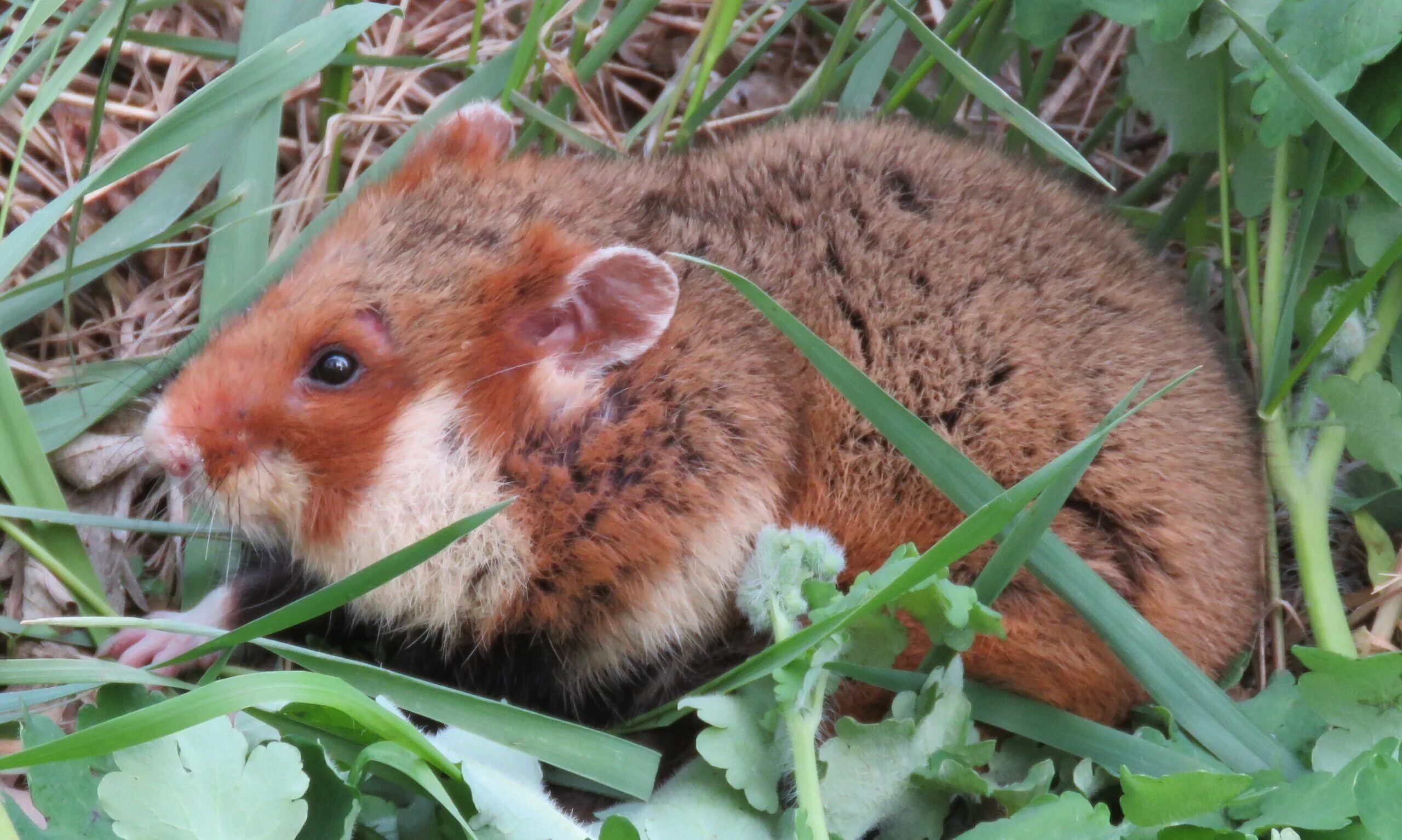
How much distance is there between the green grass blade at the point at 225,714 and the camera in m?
1.79

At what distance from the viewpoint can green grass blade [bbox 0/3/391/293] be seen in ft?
8.58

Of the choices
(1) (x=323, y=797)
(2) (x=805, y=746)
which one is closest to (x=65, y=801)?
(1) (x=323, y=797)

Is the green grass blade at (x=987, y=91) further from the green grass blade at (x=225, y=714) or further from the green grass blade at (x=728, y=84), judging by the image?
the green grass blade at (x=225, y=714)

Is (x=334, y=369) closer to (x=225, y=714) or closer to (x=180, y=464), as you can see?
(x=180, y=464)

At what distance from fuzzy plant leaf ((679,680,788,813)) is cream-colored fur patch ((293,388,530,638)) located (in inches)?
21.2

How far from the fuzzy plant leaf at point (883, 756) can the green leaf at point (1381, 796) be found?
67 cm

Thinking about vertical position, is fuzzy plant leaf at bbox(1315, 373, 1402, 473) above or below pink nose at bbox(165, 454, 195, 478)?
above

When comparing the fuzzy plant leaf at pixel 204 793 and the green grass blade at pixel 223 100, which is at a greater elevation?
the green grass blade at pixel 223 100

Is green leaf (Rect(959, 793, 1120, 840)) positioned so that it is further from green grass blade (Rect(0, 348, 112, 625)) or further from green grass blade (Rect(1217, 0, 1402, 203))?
green grass blade (Rect(0, 348, 112, 625))

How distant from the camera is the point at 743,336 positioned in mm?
2812

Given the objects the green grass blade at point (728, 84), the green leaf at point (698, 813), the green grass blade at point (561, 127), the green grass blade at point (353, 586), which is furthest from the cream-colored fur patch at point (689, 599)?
the green grass blade at point (728, 84)

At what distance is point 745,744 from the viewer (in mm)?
2307

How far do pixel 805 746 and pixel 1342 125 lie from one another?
1679 millimetres

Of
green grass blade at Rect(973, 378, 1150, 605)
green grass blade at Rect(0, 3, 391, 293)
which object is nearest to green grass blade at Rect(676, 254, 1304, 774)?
green grass blade at Rect(973, 378, 1150, 605)
